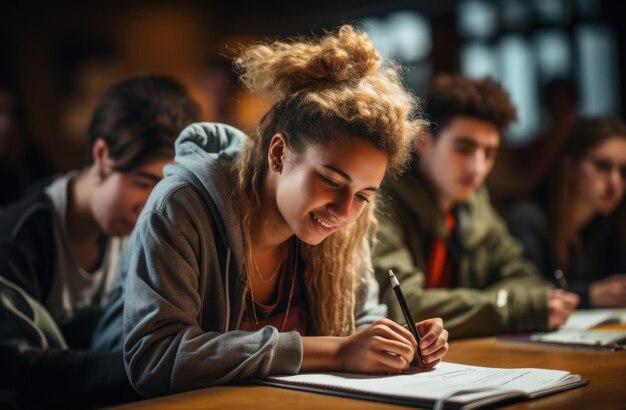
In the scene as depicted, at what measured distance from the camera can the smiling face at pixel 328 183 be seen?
1423mm

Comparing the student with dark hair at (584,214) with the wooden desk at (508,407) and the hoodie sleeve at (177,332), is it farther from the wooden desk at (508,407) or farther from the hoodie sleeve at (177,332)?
the hoodie sleeve at (177,332)

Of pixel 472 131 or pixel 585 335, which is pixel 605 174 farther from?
pixel 585 335

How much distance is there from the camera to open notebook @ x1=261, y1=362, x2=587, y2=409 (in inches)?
44.9

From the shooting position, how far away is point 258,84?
157 centimetres

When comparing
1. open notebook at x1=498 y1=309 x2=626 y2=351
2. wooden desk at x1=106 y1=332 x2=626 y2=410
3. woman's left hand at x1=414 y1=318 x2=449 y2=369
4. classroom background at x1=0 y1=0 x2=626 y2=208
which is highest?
classroom background at x1=0 y1=0 x2=626 y2=208

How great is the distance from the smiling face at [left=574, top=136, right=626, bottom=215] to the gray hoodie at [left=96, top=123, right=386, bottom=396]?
1722 mm

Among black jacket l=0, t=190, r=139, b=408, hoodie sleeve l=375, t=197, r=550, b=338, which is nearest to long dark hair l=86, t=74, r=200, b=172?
black jacket l=0, t=190, r=139, b=408

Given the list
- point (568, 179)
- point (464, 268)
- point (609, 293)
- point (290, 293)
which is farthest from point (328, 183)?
point (568, 179)

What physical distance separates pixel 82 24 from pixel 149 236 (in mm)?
4606

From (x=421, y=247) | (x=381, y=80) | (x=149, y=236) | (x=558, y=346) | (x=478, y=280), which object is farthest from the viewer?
(x=478, y=280)

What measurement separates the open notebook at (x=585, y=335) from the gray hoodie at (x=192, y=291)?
2.39ft

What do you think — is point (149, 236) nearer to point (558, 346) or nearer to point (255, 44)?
point (255, 44)

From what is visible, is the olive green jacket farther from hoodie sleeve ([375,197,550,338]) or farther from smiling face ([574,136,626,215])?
smiling face ([574,136,626,215])

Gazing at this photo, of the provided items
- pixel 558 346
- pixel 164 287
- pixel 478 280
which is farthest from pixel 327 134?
pixel 478 280
